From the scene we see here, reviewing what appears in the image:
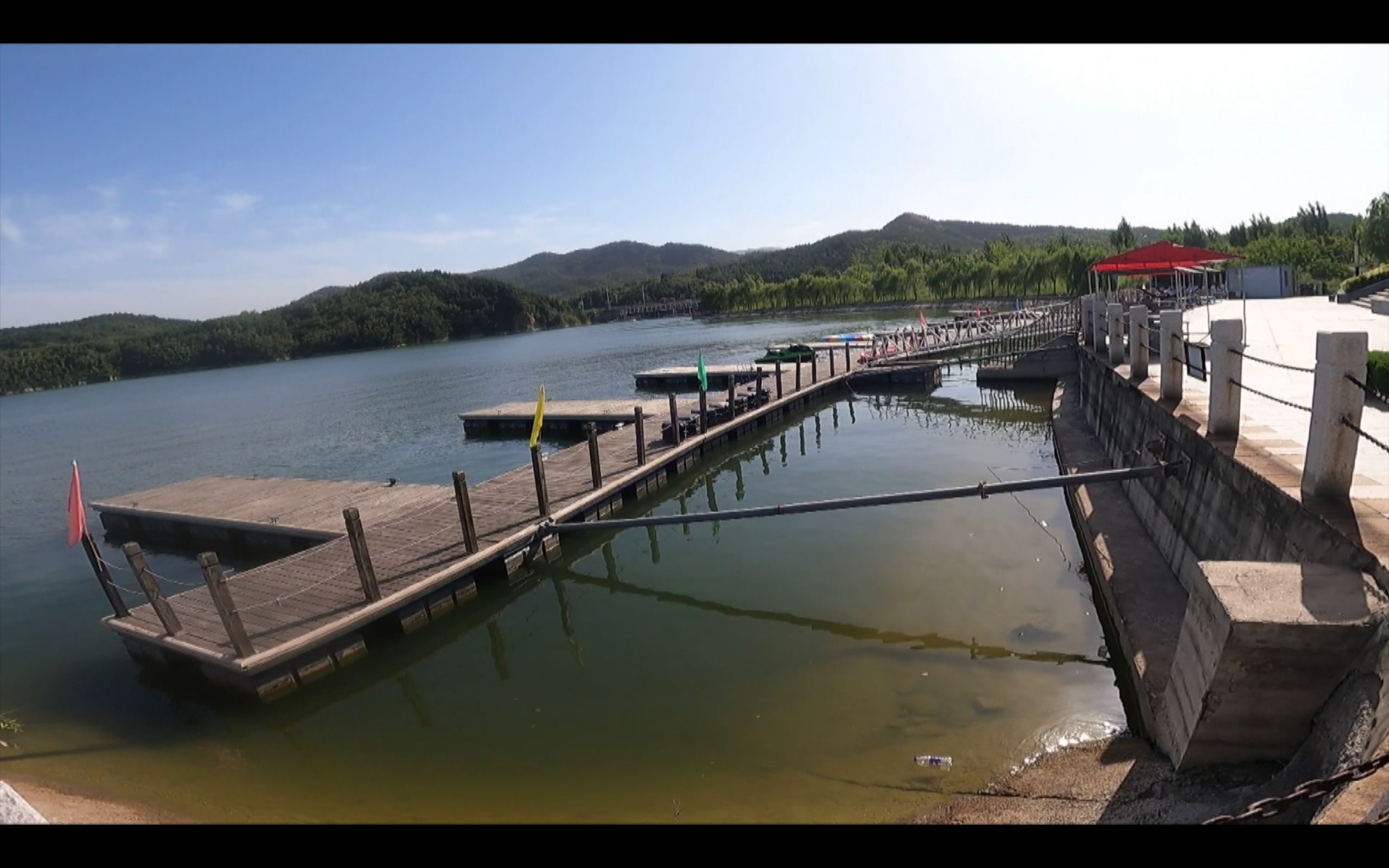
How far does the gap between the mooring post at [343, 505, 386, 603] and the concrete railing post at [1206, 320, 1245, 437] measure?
33.4 feet

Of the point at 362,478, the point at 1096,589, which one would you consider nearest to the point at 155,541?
the point at 362,478

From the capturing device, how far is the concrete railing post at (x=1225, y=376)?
733cm

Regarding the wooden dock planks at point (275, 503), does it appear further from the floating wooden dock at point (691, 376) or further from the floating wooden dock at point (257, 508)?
the floating wooden dock at point (691, 376)

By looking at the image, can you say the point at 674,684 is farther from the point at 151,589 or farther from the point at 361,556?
the point at 151,589

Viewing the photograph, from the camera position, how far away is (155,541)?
17438 mm

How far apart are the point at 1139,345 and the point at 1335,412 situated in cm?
773

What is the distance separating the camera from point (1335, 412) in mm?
5305

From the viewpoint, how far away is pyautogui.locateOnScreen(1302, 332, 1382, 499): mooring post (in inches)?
202

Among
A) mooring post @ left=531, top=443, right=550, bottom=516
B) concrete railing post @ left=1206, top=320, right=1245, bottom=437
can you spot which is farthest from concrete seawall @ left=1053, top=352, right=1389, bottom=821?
mooring post @ left=531, top=443, right=550, bottom=516

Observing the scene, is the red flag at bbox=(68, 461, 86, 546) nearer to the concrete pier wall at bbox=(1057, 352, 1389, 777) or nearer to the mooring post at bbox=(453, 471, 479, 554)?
the mooring post at bbox=(453, 471, 479, 554)

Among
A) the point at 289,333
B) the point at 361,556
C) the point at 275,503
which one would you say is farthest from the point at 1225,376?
the point at 289,333

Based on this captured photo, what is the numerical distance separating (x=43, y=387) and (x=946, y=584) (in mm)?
153972

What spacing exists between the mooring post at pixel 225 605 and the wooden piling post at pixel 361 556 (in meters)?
1.48

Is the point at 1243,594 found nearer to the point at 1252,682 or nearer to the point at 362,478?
the point at 1252,682
